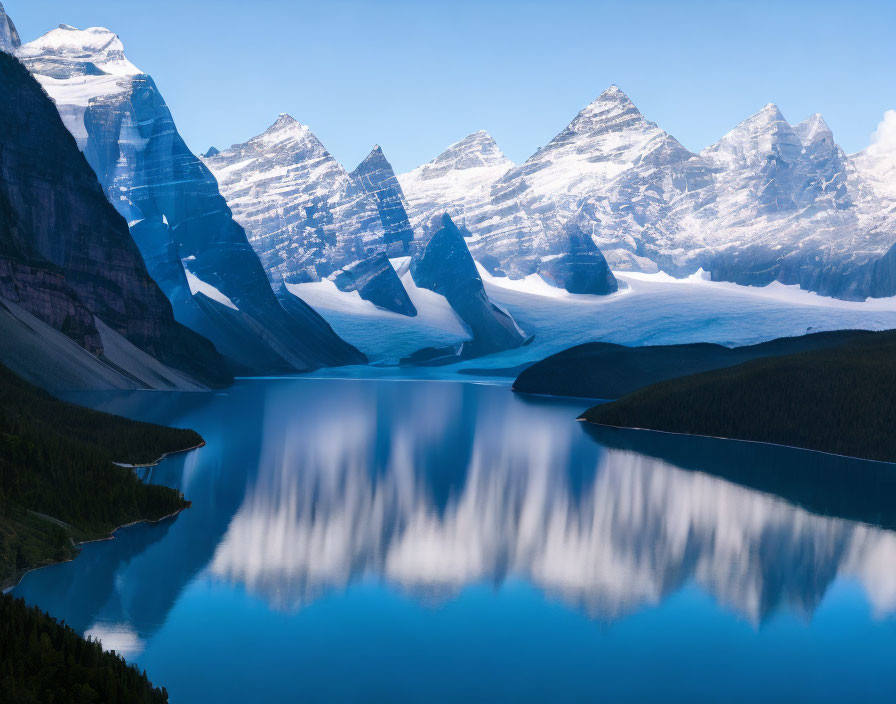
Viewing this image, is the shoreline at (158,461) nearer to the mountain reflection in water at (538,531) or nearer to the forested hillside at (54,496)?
the forested hillside at (54,496)

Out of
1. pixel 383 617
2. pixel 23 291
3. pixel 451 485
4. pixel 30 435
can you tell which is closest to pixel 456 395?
pixel 23 291

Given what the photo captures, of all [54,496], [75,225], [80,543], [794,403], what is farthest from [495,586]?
[75,225]

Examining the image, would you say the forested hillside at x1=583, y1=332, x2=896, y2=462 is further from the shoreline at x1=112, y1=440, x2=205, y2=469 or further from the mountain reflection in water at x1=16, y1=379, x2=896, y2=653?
the shoreline at x1=112, y1=440, x2=205, y2=469

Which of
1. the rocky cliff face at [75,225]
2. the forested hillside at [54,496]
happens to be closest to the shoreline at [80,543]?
the forested hillside at [54,496]

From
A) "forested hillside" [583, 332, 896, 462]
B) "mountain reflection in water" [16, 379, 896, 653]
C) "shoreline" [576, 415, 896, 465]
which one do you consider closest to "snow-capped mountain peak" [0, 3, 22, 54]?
"mountain reflection in water" [16, 379, 896, 653]

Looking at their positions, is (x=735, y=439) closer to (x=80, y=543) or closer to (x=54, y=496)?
(x=54, y=496)

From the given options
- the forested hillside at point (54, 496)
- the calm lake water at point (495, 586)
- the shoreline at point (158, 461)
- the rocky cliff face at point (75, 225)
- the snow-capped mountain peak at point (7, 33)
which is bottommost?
the shoreline at point (158, 461)
